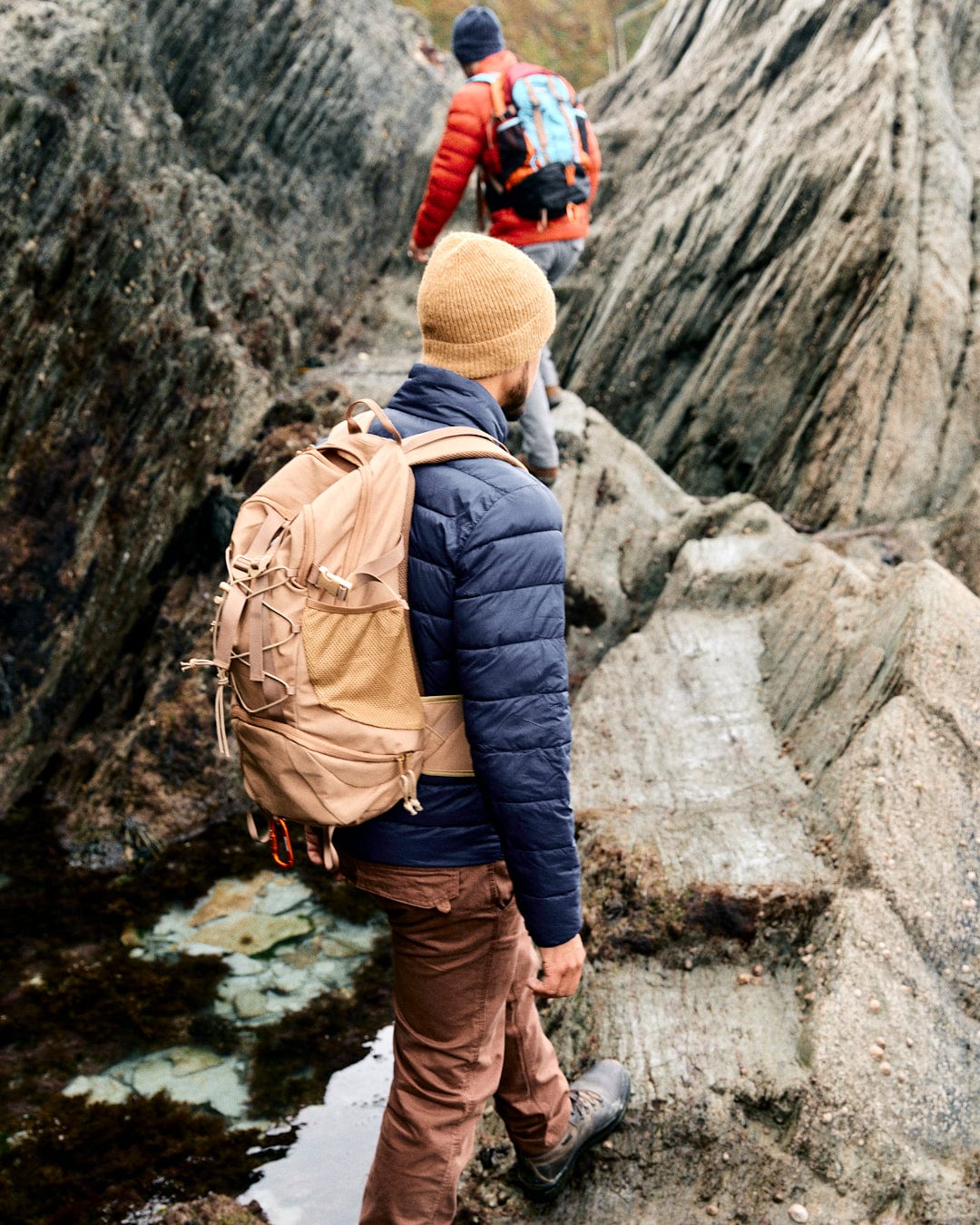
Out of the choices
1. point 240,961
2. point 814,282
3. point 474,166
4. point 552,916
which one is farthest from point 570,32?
point 552,916

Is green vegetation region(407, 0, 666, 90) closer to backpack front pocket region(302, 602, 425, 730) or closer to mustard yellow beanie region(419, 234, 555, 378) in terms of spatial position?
mustard yellow beanie region(419, 234, 555, 378)

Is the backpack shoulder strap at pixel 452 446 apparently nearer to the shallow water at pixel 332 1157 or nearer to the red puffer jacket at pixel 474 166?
the shallow water at pixel 332 1157

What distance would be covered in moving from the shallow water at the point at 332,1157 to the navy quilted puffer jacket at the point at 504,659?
2.68 metres

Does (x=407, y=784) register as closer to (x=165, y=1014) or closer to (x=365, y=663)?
(x=365, y=663)

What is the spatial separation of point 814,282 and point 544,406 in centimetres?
562

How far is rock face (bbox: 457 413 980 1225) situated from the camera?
17.0 feet

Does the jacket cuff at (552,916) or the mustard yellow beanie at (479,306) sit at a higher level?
the mustard yellow beanie at (479,306)

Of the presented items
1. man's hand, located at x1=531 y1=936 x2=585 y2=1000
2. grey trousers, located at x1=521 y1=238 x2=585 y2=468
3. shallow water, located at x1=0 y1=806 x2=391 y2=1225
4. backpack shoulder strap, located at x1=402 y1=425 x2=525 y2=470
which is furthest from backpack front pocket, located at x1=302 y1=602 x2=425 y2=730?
grey trousers, located at x1=521 y1=238 x2=585 y2=468

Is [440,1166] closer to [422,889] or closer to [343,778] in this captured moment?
[422,889]

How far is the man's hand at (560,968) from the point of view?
405 centimetres

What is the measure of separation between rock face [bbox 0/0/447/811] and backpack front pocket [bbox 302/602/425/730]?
6.71 metres

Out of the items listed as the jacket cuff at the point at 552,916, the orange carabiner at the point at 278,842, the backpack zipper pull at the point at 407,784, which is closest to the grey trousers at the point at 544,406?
the orange carabiner at the point at 278,842

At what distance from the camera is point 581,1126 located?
5230 millimetres

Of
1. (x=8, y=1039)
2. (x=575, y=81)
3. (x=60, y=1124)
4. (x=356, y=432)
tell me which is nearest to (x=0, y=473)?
(x=8, y=1039)
